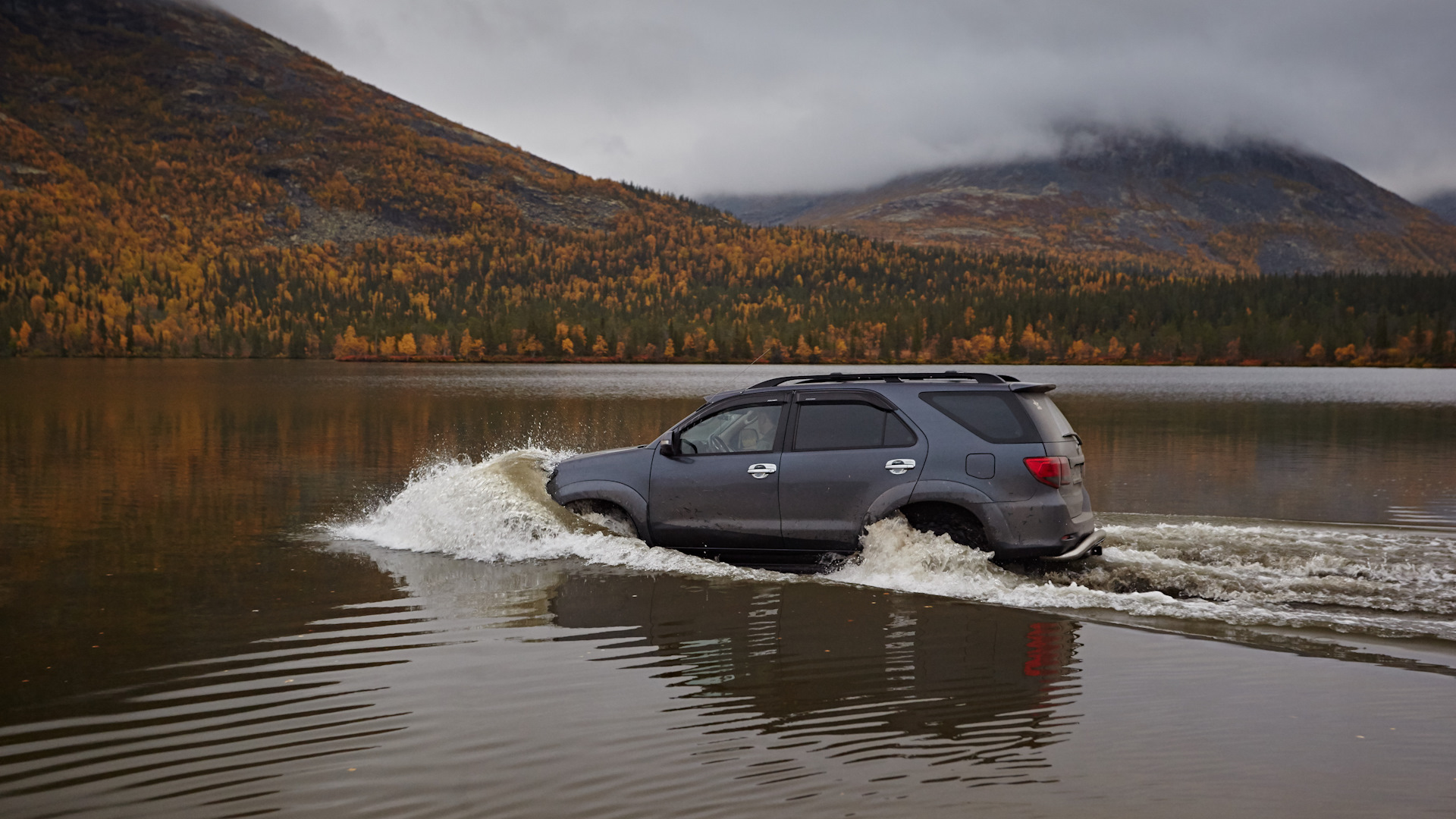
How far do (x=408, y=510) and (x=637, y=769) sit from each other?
8.36 meters

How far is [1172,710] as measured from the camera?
19.9ft

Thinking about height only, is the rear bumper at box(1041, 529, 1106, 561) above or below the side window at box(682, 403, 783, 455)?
below

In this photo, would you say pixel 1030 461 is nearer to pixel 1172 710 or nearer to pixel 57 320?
pixel 1172 710

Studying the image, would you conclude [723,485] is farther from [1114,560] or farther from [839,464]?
[1114,560]

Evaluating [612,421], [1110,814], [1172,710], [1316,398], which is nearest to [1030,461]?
[1172,710]

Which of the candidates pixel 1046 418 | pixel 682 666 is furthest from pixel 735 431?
pixel 682 666

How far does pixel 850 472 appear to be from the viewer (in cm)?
959

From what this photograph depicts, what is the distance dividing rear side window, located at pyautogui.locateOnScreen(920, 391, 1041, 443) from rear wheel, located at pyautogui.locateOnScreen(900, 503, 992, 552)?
28.4 inches

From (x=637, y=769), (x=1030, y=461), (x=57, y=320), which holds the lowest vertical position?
(x=637, y=769)

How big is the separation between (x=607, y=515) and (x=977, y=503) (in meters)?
3.89

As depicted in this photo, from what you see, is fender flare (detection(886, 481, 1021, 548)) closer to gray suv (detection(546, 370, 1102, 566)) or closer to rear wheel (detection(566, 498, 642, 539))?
gray suv (detection(546, 370, 1102, 566))

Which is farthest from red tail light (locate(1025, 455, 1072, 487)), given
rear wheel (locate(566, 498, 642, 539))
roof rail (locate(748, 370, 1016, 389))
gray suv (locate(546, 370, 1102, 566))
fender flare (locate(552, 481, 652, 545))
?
rear wheel (locate(566, 498, 642, 539))

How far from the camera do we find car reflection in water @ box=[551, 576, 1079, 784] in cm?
Result: 568

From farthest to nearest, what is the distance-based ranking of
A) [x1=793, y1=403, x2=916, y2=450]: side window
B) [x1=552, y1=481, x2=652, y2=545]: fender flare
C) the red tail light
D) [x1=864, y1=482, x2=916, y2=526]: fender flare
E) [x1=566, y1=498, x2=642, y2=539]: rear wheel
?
[x1=566, y1=498, x2=642, y2=539]: rear wheel, [x1=552, y1=481, x2=652, y2=545]: fender flare, [x1=793, y1=403, x2=916, y2=450]: side window, [x1=864, y1=482, x2=916, y2=526]: fender flare, the red tail light
